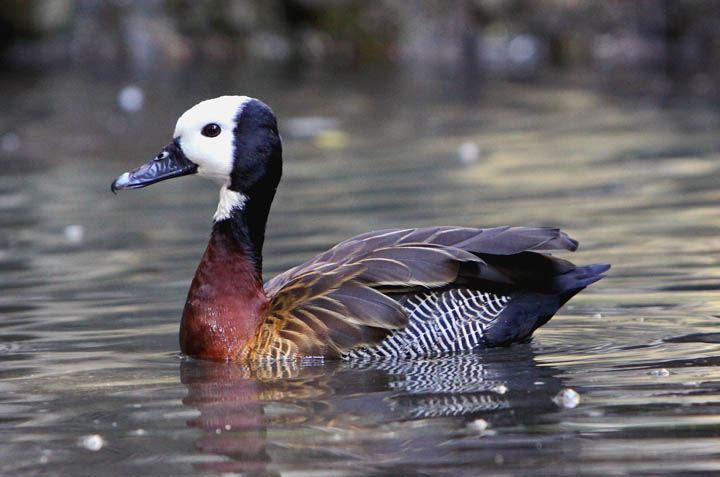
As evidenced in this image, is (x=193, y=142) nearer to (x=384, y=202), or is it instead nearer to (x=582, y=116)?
(x=384, y=202)

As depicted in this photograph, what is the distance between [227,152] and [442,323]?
137cm

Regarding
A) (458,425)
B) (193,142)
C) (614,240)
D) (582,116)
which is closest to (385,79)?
(582,116)

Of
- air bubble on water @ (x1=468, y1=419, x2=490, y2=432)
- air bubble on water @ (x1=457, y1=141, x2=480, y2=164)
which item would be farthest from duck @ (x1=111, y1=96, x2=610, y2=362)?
air bubble on water @ (x1=457, y1=141, x2=480, y2=164)

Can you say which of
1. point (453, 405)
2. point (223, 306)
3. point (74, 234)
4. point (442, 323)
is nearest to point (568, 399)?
point (453, 405)

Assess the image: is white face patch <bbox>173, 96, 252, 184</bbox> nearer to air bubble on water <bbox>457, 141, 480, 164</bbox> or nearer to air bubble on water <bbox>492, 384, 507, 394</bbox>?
air bubble on water <bbox>492, 384, 507, 394</bbox>

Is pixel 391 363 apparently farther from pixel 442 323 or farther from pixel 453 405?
pixel 453 405

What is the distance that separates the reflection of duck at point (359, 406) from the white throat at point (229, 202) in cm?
77

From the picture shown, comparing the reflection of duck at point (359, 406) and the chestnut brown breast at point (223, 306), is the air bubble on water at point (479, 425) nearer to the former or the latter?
the reflection of duck at point (359, 406)

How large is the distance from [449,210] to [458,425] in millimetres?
5563

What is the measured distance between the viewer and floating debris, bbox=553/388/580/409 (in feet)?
17.3

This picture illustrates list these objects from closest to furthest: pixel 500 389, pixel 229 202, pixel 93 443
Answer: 1. pixel 93 443
2. pixel 500 389
3. pixel 229 202

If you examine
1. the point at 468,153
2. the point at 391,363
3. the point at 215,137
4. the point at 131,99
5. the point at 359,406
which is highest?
the point at 131,99

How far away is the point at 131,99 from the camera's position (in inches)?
790

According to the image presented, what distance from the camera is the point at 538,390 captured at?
555 centimetres
